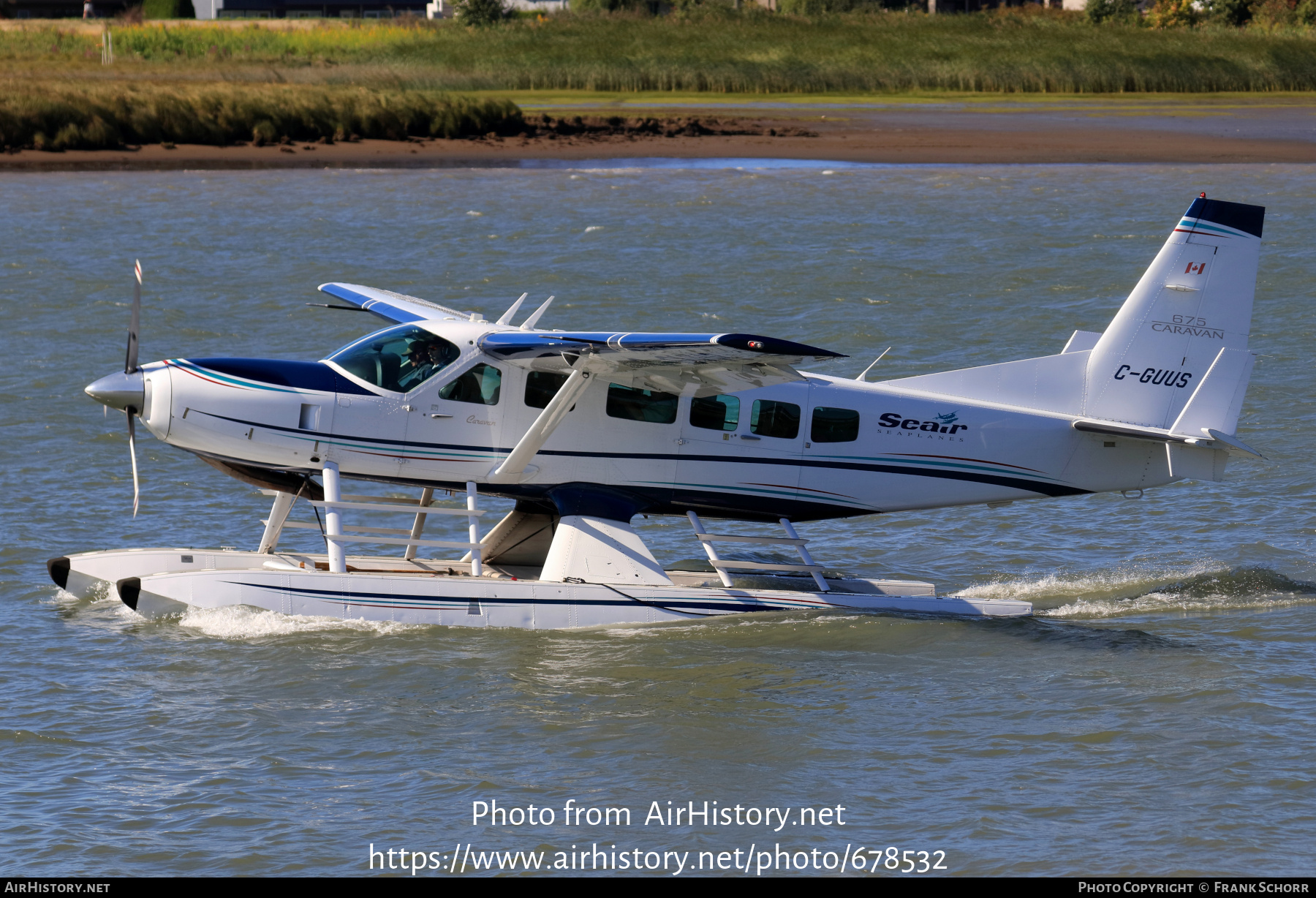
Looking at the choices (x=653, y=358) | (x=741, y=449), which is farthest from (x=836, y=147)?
(x=653, y=358)

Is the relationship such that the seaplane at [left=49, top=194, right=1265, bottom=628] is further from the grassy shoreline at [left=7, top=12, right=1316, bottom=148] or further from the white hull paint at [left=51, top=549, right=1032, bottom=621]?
the grassy shoreline at [left=7, top=12, right=1316, bottom=148]

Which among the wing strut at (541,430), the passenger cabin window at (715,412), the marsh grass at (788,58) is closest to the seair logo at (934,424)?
the passenger cabin window at (715,412)

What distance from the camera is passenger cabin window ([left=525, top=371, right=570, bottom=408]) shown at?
496 inches

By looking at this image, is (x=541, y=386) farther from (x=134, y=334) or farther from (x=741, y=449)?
(x=134, y=334)

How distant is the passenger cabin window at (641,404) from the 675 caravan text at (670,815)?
13.8 ft

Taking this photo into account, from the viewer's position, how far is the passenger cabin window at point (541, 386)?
1260 cm

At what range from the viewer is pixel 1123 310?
13250mm

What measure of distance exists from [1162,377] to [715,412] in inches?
162

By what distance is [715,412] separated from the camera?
12.8 metres

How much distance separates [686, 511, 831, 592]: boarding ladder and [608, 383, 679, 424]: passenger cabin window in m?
→ 0.95

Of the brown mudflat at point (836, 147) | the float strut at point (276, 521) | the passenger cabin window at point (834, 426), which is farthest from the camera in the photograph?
the brown mudflat at point (836, 147)

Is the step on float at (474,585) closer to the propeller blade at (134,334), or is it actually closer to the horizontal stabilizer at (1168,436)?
the propeller blade at (134,334)

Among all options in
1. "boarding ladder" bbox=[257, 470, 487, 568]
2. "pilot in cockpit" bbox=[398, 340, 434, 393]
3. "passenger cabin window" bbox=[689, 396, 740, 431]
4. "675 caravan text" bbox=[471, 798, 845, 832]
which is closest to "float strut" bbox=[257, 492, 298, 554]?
"boarding ladder" bbox=[257, 470, 487, 568]

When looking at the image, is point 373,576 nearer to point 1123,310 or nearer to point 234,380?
point 234,380
